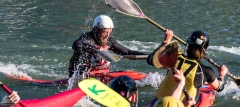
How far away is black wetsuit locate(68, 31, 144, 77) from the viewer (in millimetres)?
6977

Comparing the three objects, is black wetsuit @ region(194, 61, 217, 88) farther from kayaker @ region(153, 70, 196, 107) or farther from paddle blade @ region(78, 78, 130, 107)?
paddle blade @ region(78, 78, 130, 107)

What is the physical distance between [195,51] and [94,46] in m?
2.56

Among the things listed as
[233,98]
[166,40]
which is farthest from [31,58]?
[166,40]

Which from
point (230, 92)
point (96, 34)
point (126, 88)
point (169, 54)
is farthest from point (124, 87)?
point (230, 92)

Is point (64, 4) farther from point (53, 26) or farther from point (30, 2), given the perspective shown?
point (53, 26)

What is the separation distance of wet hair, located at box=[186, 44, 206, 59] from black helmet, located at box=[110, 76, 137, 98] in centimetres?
84

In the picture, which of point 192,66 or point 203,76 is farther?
point 203,76

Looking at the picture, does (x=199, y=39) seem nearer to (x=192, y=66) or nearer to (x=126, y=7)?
(x=192, y=66)

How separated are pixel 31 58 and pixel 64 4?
7.90 meters

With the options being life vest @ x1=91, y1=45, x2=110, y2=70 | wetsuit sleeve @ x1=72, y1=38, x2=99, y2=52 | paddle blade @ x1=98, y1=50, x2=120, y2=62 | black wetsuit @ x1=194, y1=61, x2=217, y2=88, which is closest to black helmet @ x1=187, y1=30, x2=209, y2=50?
black wetsuit @ x1=194, y1=61, x2=217, y2=88

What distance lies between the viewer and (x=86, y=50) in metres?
6.96

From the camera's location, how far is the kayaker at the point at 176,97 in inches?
130

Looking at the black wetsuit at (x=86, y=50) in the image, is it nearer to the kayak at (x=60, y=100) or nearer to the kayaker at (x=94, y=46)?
the kayaker at (x=94, y=46)

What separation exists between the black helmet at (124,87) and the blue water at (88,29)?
295cm
